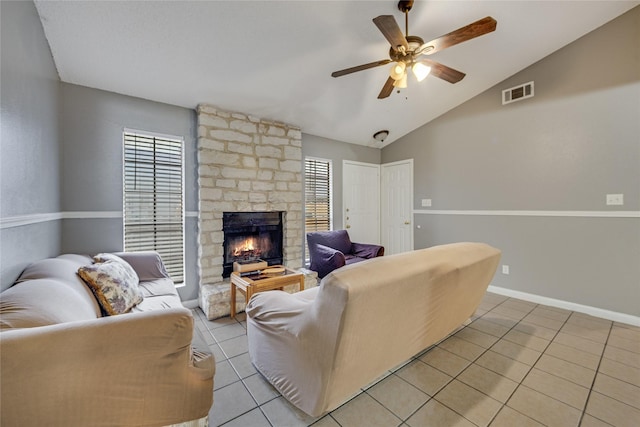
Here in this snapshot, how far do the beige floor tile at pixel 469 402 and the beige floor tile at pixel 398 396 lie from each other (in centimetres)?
14

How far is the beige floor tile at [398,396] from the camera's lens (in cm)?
168

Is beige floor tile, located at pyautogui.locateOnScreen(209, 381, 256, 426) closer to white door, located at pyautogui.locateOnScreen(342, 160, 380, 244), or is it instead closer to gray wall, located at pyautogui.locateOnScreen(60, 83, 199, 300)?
gray wall, located at pyautogui.locateOnScreen(60, 83, 199, 300)

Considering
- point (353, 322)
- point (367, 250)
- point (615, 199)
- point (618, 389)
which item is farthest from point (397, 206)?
point (353, 322)

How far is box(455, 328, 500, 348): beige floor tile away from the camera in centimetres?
246

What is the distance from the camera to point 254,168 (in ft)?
12.0

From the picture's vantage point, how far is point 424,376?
1.99m

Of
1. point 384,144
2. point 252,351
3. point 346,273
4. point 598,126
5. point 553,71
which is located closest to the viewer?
point 346,273

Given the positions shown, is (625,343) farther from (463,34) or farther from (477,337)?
(463,34)

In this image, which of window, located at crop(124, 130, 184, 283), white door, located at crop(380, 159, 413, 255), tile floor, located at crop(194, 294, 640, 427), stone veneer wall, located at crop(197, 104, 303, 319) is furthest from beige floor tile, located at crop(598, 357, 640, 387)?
window, located at crop(124, 130, 184, 283)

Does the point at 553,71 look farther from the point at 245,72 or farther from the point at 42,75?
the point at 42,75

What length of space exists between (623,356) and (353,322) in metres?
2.73

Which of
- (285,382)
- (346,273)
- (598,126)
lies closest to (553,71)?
(598,126)

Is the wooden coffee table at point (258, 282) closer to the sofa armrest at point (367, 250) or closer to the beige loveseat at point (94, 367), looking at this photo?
the beige loveseat at point (94, 367)

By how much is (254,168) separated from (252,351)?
2400mm
